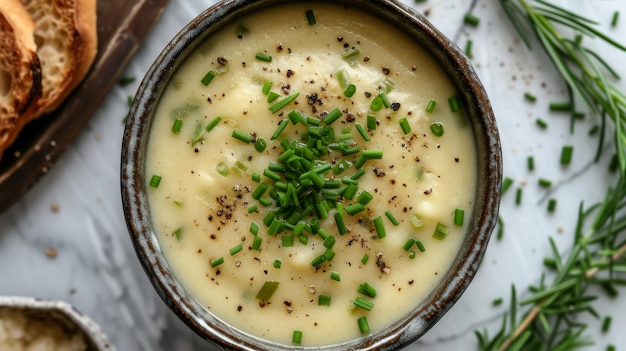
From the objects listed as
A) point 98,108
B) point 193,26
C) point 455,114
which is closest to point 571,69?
point 455,114

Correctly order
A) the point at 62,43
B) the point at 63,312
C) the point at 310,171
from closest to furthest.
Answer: the point at 310,171 < the point at 63,312 < the point at 62,43

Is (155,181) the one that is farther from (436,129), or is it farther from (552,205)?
(552,205)

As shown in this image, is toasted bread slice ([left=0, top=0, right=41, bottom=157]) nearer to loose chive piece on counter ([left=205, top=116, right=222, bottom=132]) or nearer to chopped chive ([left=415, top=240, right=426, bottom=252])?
loose chive piece on counter ([left=205, top=116, right=222, bottom=132])

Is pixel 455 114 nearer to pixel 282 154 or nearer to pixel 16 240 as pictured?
pixel 282 154

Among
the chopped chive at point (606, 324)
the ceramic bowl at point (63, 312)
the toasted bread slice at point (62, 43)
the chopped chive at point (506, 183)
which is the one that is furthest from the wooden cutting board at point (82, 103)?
the chopped chive at point (606, 324)

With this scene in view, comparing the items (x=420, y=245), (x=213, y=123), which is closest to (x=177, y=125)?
(x=213, y=123)

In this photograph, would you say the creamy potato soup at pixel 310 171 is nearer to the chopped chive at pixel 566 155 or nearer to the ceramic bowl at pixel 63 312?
the ceramic bowl at pixel 63 312

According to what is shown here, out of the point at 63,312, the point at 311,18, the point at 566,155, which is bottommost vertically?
the point at 63,312
